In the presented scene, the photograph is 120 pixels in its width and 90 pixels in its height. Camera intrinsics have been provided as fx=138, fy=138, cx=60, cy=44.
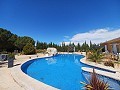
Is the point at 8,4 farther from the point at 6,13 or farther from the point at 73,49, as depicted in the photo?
the point at 73,49

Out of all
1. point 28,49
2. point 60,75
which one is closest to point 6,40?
point 28,49

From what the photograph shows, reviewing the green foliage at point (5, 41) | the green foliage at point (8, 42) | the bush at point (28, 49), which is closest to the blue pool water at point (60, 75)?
the bush at point (28, 49)

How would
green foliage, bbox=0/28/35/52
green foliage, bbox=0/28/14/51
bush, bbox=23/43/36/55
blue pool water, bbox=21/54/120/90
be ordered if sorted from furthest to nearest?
green foliage, bbox=0/28/35/52 → green foliage, bbox=0/28/14/51 → bush, bbox=23/43/36/55 → blue pool water, bbox=21/54/120/90

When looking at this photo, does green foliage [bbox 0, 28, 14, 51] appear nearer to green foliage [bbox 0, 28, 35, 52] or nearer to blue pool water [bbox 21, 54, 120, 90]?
green foliage [bbox 0, 28, 35, 52]

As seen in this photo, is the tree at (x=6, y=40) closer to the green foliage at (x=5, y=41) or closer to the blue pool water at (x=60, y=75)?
the green foliage at (x=5, y=41)

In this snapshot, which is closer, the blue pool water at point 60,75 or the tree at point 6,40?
the blue pool water at point 60,75

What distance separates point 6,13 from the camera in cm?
2569

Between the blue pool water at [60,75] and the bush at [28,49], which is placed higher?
the bush at [28,49]

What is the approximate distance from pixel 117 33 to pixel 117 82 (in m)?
36.4

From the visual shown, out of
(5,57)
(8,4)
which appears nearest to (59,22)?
(8,4)

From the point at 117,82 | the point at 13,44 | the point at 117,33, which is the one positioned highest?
the point at 117,33

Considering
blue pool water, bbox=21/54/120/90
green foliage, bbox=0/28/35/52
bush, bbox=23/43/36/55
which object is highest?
green foliage, bbox=0/28/35/52

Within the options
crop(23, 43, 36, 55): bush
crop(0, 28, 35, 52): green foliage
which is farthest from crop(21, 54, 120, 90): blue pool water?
crop(0, 28, 35, 52): green foliage

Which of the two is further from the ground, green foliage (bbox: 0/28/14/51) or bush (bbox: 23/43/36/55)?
green foliage (bbox: 0/28/14/51)
